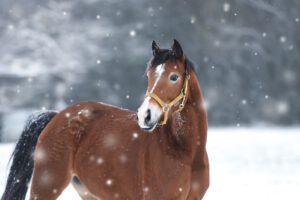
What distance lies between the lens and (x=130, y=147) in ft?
15.8

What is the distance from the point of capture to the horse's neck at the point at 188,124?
4.55m

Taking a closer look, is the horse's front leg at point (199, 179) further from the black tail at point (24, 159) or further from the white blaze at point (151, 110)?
the black tail at point (24, 159)

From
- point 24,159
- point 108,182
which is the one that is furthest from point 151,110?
point 24,159

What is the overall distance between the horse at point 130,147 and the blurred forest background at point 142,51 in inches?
748

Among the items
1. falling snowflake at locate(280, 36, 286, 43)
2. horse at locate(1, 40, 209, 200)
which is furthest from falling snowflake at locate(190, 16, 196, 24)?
horse at locate(1, 40, 209, 200)

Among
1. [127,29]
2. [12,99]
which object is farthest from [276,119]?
[12,99]

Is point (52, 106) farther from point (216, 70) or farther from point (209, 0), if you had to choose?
point (209, 0)

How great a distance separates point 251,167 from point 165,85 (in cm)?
1065

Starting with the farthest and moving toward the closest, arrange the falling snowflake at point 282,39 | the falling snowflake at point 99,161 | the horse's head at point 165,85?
the falling snowflake at point 282,39, the falling snowflake at point 99,161, the horse's head at point 165,85

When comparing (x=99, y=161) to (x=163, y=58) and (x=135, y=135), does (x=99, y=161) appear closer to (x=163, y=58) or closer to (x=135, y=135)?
(x=135, y=135)

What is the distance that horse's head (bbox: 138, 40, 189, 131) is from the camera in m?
4.31

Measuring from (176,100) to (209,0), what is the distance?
2727 cm

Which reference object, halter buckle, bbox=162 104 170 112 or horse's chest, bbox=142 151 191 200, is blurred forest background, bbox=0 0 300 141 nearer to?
horse's chest, bbox=142 151 191 200

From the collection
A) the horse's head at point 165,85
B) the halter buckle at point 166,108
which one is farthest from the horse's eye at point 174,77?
the halter buckle at point 166,108
